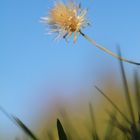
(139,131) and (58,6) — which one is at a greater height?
(58,6)

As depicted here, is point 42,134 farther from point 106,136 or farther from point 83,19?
point 83,19

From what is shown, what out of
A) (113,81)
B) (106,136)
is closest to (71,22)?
(113,81)

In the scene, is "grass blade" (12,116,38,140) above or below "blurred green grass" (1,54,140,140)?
above

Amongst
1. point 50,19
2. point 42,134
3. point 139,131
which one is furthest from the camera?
point 50,19

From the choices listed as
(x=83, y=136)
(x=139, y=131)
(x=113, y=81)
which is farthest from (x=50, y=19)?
(x=139, y=131)

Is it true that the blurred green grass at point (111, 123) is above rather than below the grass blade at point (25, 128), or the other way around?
below

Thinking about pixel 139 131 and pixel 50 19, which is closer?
pixel 139 131

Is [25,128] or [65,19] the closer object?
[25,128]

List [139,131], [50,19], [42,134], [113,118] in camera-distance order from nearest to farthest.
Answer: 1. [139,131]
2. [113,118]
3. [42,134]
4. [50,19]

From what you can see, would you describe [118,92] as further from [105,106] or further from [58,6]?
[58,6]
